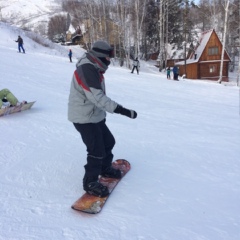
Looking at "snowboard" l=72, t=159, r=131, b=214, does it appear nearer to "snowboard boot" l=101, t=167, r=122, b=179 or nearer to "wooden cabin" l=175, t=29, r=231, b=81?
"snowboard boot" l=101, t=167, r=122, b=179

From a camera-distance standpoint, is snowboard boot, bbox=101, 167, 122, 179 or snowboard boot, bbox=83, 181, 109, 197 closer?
snowboard boot, bbox=83, 181, 109, 197

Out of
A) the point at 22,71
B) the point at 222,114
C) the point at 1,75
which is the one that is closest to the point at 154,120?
the point at 222,114

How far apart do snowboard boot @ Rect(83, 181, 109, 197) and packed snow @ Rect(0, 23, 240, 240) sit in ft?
0.37

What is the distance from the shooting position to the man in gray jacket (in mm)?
2453

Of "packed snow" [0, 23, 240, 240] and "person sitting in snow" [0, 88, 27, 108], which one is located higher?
"person sitting in snow" [0, 88, 27, 108]

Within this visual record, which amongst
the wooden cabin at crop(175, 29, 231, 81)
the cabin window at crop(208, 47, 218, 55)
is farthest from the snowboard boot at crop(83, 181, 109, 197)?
the cabin window at crop(208, 47, 218, 55)

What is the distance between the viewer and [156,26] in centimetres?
3322

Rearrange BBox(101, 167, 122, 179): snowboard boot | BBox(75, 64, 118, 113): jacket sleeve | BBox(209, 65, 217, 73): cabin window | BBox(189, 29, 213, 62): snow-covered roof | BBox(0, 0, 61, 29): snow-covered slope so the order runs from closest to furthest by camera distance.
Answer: BBox(75, 64, 118, 113): jacket sleeve < BBox(101, 167, 122, 179): snowboard boot < BBox(189, 29, 213, 62): snow-covered roof < BBox(209, 65, 217, 73): cabin window < BBox(0, 0, 61, 29): snow-covered slope

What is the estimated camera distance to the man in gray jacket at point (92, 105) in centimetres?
245

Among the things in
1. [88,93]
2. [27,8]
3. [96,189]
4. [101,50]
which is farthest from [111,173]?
[27,8]

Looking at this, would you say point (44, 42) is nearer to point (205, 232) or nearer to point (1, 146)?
point (1, 146)

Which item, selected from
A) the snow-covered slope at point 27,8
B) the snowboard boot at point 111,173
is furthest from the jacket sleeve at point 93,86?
the snow-covered slope at point 27,8

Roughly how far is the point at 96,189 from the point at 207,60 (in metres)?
28.8

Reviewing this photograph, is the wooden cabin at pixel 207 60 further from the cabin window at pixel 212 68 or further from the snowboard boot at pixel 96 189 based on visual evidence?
the snowboard boot at pixel 96 189
